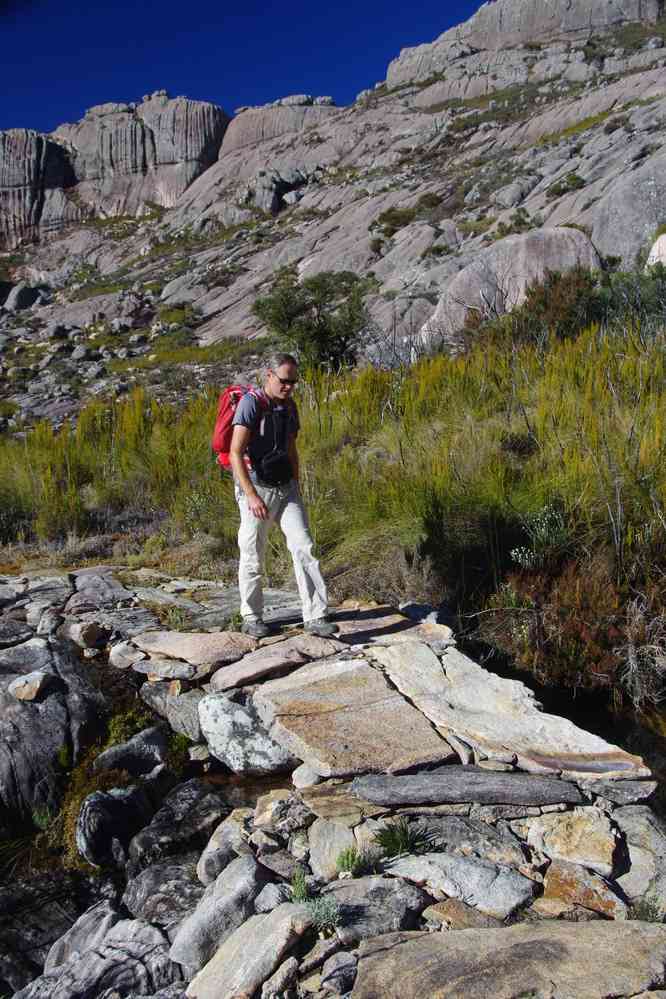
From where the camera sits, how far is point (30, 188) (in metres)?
88.9

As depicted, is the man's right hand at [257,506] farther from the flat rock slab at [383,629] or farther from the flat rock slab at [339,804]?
the flat rock slab at [339,804]

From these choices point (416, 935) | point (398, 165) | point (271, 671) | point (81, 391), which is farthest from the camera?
point (398, 165)

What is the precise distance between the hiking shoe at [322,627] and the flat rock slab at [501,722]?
41 cm

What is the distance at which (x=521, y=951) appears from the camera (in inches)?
85.8

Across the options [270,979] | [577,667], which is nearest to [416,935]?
[270,979]

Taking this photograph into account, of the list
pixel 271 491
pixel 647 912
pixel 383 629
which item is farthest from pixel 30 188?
pixel 647 912

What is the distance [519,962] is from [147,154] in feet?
333

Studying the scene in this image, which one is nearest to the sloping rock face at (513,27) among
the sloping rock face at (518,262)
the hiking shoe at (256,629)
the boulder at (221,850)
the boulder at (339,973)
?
the sloping rock face at (518,262)

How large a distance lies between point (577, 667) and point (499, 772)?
178 centimetres

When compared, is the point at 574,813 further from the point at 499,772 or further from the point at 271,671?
the point at 271,671

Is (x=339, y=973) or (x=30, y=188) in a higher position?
(x=30, y=188)

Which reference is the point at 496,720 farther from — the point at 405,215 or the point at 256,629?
the point at 405,215

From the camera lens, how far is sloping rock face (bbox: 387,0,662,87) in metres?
81.8

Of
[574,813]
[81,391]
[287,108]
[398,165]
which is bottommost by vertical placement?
[574,813]
